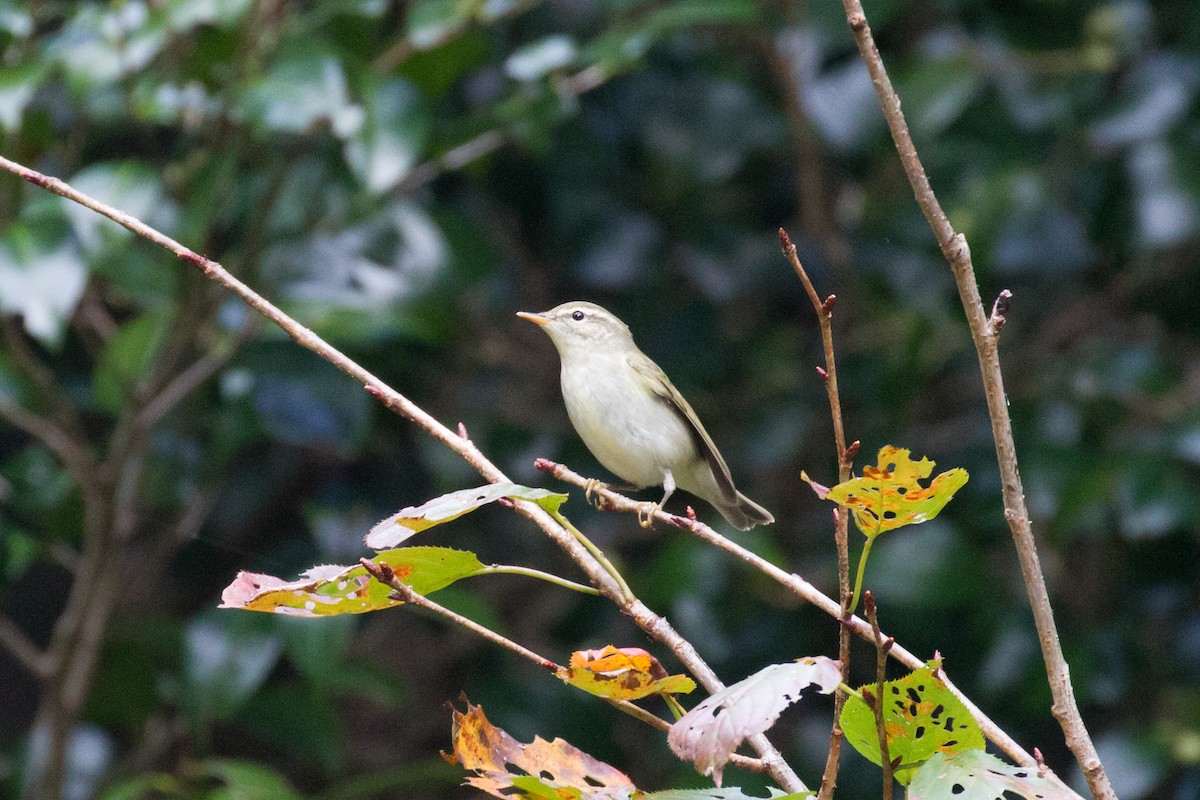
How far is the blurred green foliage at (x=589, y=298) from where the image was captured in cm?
299

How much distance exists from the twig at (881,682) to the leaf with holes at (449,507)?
25cm

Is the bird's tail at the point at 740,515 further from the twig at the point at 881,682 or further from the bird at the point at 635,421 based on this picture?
the twig at the point at 881,682

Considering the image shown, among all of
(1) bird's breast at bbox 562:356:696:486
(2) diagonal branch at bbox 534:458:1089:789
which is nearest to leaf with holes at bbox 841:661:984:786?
(2) diagonal branch at bbox 534:458:1089:789

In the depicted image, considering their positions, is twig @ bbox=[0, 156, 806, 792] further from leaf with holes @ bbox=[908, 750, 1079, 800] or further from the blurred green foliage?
the blurred green foliage

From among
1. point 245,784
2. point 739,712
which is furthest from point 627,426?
point 739,712

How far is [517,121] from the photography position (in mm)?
3117

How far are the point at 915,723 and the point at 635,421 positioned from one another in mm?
1849

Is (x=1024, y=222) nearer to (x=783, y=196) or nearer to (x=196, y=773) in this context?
(x=783, y=196)

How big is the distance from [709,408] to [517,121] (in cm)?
121

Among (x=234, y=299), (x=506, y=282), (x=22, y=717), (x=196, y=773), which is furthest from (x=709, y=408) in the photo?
(x=22, y=717)

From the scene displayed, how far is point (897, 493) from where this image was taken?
3.38 ft

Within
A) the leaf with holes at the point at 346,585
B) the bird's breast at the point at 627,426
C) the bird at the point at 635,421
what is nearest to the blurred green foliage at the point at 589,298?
the bird at the point at 635,421

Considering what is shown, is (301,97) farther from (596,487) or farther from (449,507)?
(449,507)

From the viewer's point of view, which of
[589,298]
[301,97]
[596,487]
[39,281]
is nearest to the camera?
[596,487]
